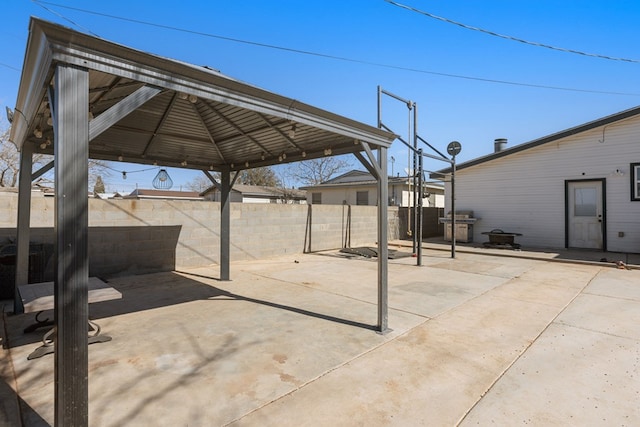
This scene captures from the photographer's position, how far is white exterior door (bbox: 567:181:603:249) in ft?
34.3

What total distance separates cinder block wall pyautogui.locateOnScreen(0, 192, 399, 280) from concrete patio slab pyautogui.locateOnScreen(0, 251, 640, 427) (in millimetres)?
1220

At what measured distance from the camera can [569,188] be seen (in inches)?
431

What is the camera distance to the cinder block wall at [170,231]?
566 cm

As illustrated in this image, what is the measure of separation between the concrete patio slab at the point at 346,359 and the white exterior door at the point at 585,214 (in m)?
5.89

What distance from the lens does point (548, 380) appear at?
267 centimetres

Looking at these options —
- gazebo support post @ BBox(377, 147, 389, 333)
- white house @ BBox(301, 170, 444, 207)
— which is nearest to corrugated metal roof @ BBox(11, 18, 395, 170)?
gazebo support post @ BBox(377, 147, 389, 333)

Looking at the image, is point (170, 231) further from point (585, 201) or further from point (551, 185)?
point (585, 201)

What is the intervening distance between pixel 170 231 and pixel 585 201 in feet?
41.0

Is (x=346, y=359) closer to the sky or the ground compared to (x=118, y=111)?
closer to the ground

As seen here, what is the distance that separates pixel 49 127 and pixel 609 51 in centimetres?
1310

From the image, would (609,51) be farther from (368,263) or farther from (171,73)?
(171,73)

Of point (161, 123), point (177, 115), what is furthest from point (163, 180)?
point (177, 115)

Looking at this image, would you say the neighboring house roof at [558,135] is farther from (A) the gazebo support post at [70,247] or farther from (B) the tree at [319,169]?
(B) the tree at [319,169]

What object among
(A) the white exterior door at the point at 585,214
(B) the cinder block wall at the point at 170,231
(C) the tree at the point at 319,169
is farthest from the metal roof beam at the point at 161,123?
(C) the tree at the point at 319,169
